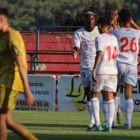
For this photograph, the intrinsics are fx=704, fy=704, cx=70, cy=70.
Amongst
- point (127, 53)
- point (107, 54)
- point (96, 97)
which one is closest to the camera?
point (107, 54)

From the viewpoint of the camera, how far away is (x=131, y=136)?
11.5 m

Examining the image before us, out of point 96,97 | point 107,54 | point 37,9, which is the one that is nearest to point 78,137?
point 96,97

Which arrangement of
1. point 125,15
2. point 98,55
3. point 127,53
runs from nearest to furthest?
1. point 98,55
2. point 125,15
3. point 127,53

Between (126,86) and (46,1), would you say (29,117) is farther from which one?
(46,1)

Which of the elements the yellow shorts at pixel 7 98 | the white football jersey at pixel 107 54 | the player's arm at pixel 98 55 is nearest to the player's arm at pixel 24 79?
the yellow shorts at pixel 7 98

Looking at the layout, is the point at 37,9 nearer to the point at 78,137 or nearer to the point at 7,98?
the point at 78,137

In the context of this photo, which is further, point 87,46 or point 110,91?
point 87,46

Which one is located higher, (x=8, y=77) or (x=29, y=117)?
(x=8, y=77)

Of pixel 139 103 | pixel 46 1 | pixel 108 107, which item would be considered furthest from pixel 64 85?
pixel 46 1

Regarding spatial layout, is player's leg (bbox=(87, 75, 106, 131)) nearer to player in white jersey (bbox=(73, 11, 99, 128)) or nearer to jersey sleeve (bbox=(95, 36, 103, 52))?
jersey sleeve (bbox=(95, 36, 103, 52))

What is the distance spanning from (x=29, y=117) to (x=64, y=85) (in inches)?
163

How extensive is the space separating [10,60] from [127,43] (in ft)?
15.3

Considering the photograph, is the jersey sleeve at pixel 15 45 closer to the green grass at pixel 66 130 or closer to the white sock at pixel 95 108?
the green grass at pixel 66 130

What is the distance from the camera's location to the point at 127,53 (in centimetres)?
1317
